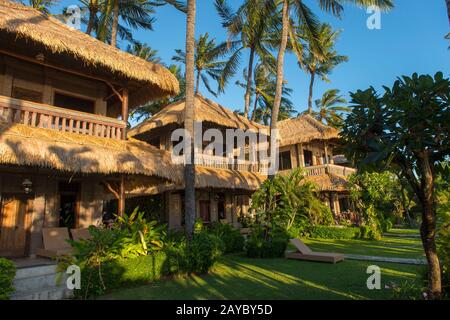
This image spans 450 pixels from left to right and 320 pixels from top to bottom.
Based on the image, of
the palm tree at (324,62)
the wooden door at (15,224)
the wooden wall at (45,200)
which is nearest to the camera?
the wooden door at (15,224)

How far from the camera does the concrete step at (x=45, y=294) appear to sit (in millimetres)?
5902

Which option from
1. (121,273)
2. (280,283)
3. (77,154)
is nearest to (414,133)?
(280,283)

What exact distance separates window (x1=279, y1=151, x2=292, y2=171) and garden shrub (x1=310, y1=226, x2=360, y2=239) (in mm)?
6849

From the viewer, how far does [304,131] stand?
2133cm

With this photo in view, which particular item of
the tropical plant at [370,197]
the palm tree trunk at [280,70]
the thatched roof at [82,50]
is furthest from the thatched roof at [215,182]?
the tropical plant at [370,197]

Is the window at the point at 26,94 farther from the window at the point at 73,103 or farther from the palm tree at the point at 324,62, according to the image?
the palm tree at the point at 324,62

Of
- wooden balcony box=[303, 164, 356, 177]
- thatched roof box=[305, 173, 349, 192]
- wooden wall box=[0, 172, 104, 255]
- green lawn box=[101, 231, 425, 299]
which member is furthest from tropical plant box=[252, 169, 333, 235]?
wooden wall box=[0, 172, 104, 255]

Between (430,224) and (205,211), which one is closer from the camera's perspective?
(430,224)

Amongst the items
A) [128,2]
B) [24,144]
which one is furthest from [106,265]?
[128,2]

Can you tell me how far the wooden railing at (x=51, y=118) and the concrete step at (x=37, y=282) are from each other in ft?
13.4

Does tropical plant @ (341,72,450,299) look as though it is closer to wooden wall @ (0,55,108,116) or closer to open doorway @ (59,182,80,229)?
open doorway @ (59,182,80,229)

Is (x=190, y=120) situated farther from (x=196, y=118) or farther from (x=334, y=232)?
(x=334, y=232)

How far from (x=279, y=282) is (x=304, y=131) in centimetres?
1599
